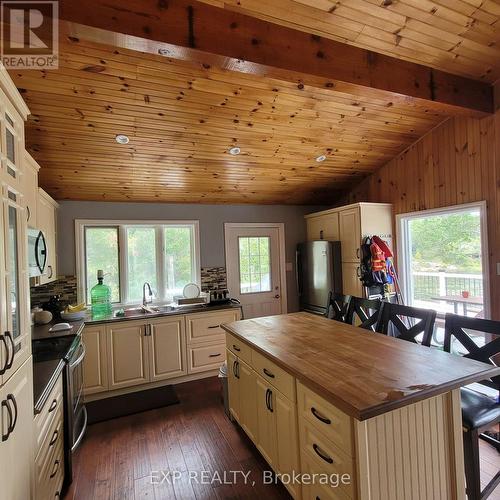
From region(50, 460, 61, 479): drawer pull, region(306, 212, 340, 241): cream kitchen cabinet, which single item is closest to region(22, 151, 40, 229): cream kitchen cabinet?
region(50, 460, 61, 479): drawer pull

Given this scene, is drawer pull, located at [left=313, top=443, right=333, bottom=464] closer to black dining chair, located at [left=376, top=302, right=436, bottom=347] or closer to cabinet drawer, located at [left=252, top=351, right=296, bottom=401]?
cabinet drawer, located at [left=252, top=351, right=296, bottom=401]

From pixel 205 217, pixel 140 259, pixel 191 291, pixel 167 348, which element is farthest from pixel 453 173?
pixel 140 259

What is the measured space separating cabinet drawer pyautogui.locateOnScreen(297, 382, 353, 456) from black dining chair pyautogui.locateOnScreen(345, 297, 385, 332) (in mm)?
1197

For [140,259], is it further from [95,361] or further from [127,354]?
[95,361]

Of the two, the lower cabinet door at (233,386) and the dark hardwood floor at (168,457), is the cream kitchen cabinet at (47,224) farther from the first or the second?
the lower cabinet door at (233,386)

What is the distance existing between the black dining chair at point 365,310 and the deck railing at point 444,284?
1.29 meters

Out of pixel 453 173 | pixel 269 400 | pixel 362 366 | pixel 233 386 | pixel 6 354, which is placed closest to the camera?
pixel 6 354

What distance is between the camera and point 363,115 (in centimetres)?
283

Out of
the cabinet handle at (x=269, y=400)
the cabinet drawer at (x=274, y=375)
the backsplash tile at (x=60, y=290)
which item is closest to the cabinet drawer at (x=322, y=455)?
the cabinet drawer at (x=274, y=375)

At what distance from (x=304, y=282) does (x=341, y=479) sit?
320cm

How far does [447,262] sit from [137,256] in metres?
Answer: 3.68

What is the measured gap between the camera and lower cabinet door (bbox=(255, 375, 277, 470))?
1.68 metres

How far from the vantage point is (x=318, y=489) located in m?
1.33

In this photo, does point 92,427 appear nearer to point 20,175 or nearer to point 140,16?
point 20,175
